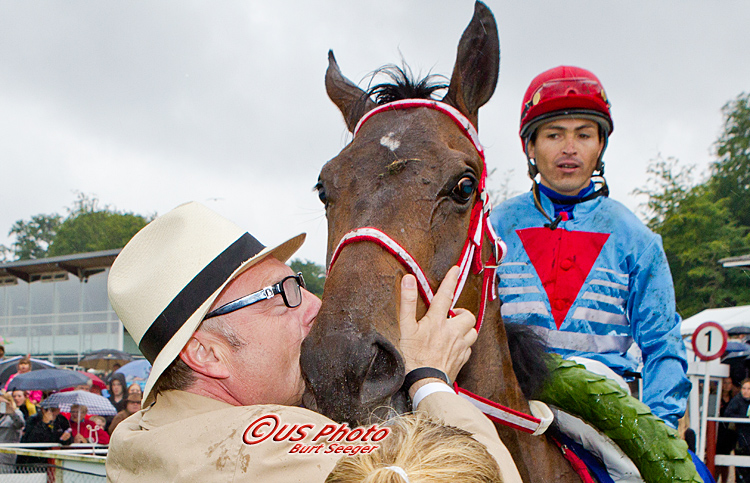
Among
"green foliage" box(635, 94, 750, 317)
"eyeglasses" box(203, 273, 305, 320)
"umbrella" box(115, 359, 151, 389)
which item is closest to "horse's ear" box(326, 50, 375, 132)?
"eyeglasses" box(203, 273, 305, 320)

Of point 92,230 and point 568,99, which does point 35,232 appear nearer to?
point 92,230

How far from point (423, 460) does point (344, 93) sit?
2262 mm

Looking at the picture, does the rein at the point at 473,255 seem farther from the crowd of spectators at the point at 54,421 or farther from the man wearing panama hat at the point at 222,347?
the crowd of spectators at the point at 54,421

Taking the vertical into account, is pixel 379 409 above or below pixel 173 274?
below

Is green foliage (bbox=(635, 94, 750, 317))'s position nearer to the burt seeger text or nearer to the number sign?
the number sign

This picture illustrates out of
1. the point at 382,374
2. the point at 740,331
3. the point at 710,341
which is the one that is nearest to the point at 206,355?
the point at 382,374

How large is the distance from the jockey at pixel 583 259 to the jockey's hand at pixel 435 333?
2.57 ft

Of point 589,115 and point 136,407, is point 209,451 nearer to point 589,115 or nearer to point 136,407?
point 589,115

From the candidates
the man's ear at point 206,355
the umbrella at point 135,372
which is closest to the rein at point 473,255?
the man's ear at point 206,355

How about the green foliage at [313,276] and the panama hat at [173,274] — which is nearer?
the panama hat at [173,274]

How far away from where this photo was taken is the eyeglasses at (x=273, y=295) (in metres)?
1.73

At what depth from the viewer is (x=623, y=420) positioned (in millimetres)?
2311

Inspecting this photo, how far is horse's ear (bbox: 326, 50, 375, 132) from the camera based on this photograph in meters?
2.83

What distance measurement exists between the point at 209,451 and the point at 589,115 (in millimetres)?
2632
